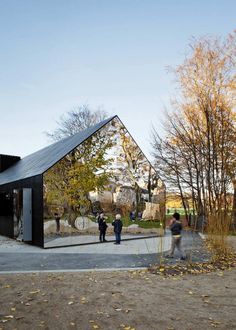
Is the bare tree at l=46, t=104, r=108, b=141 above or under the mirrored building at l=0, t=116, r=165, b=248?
above

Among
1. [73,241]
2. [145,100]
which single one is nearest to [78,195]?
[73,241]

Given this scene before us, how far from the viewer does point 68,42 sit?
41.1 ft

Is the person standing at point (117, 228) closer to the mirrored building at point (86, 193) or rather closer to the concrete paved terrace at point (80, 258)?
the mirrored building at point (86, 193)

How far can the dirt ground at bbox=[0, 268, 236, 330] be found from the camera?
4.97 meters

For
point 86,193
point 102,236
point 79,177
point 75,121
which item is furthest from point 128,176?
point 75,121

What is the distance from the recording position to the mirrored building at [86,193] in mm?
13930

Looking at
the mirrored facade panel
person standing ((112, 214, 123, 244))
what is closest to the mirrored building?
the mirrored facade panel

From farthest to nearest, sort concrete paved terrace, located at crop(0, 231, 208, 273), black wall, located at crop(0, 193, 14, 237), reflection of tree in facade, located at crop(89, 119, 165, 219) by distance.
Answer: black wall, located at crop(0, 193, 14, 237), reflection of tree in facade, located at crop(89, 119, 165, 219), concrete paved terrace, located at crop(0, 231, 208, 273)

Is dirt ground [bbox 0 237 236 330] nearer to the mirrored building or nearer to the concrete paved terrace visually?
the concrete paved terrace

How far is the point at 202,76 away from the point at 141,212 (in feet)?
31.1

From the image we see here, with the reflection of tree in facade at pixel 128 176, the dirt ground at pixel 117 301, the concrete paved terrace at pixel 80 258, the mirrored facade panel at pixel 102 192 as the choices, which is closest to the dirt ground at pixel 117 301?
the dirt ground at pixel 117 301

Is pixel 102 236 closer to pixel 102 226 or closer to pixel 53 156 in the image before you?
pixel 102 226

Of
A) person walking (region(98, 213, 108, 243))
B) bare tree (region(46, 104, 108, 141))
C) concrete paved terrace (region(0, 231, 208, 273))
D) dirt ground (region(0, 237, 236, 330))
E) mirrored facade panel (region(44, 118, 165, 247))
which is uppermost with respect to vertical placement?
bare tree (region(46, 104, 108, 141))

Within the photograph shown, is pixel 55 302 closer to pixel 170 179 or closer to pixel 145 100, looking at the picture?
pixel 145 100
